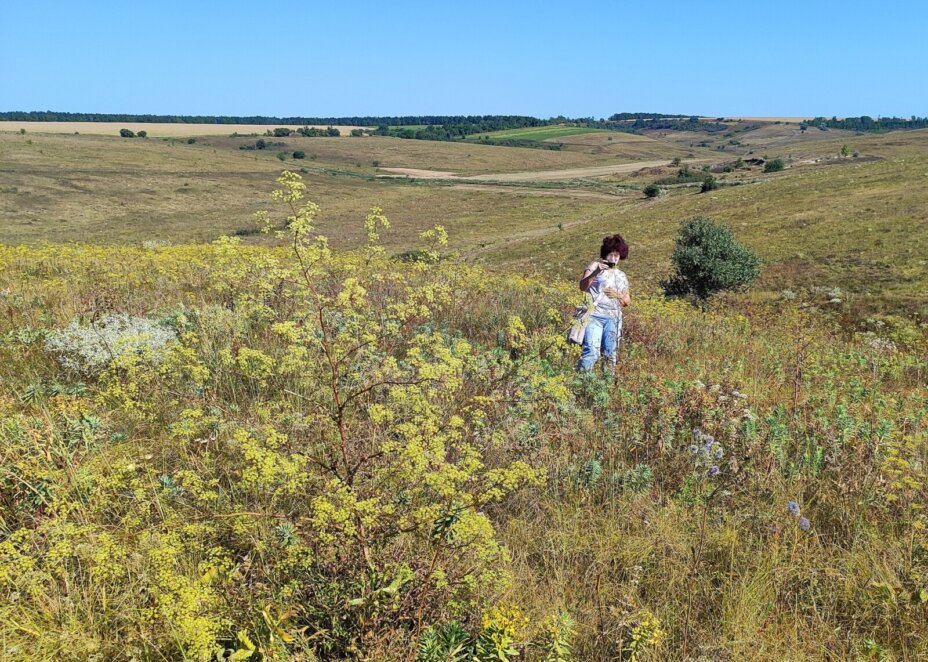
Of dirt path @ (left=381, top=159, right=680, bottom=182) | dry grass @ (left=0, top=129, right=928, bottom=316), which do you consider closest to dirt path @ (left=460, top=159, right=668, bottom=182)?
dirt path @ (left=381, top=159, right=680, bottom=182)

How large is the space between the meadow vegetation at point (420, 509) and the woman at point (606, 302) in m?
0.99

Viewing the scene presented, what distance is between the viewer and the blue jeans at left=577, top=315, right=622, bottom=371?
20.2 ft

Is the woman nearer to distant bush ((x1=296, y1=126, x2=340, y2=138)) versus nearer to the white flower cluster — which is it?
the white flower cluster

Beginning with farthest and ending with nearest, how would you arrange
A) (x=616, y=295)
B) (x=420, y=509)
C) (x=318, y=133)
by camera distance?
1. (x=318, y=133)
2. (x=616, y=295)
3. (x=420, y=509)

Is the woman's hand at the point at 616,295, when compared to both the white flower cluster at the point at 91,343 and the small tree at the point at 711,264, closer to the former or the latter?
the white flower cluster at the point at 91,343

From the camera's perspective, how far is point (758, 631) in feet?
8.02

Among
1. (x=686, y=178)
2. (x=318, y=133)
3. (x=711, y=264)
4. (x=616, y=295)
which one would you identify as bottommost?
(x=711, y=264)

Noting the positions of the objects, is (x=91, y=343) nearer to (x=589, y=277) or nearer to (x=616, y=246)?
(x=589, y=277)

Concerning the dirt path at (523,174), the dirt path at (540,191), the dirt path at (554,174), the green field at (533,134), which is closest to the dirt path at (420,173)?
the dirt path at (523,174)

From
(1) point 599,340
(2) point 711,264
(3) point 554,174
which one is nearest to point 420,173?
(3) point 554,174

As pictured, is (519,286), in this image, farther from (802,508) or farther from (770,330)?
(802,508)

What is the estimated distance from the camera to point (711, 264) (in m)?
16.4

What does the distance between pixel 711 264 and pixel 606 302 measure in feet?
38.4

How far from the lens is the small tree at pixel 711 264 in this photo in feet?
54.0
